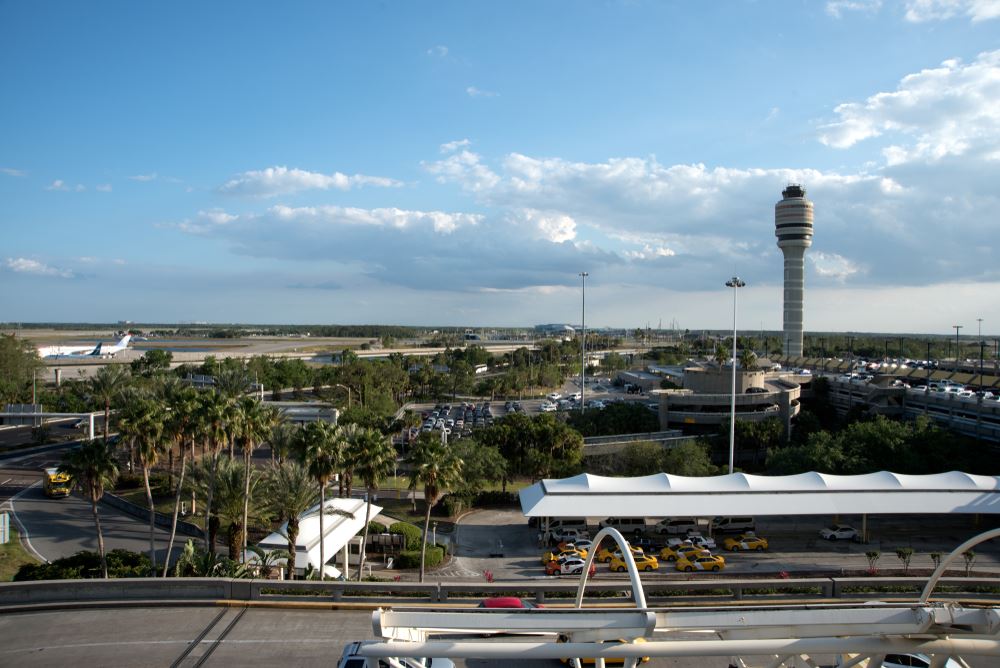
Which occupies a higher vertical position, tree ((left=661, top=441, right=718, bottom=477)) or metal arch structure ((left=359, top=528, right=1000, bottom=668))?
metal arch structure ((left=359, top=528, right=1000, bottom=668))

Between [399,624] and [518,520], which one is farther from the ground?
[399,624]

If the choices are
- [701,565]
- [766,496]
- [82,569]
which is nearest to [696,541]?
[701,565]

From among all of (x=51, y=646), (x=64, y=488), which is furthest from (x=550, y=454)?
(x=51, y=646)

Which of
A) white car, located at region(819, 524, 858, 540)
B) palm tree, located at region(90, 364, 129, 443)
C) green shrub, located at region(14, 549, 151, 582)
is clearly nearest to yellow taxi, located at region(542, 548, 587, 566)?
white car, located at region(819, 524, 858, 540)

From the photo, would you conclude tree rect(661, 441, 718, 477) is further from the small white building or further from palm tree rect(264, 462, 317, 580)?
palm tree rect(264, 462, 317, 580)

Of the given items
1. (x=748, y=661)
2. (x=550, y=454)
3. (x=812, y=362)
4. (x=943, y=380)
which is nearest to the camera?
(x=748, y=661)

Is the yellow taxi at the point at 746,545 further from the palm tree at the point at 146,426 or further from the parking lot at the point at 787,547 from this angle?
the palm tree at the point at 146,426

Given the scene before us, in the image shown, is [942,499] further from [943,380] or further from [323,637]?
[943,380]

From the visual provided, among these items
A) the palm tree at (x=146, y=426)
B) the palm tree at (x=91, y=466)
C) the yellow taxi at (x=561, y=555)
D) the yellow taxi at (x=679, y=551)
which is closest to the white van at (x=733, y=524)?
the yellow taxi at (x=679, y=551)
